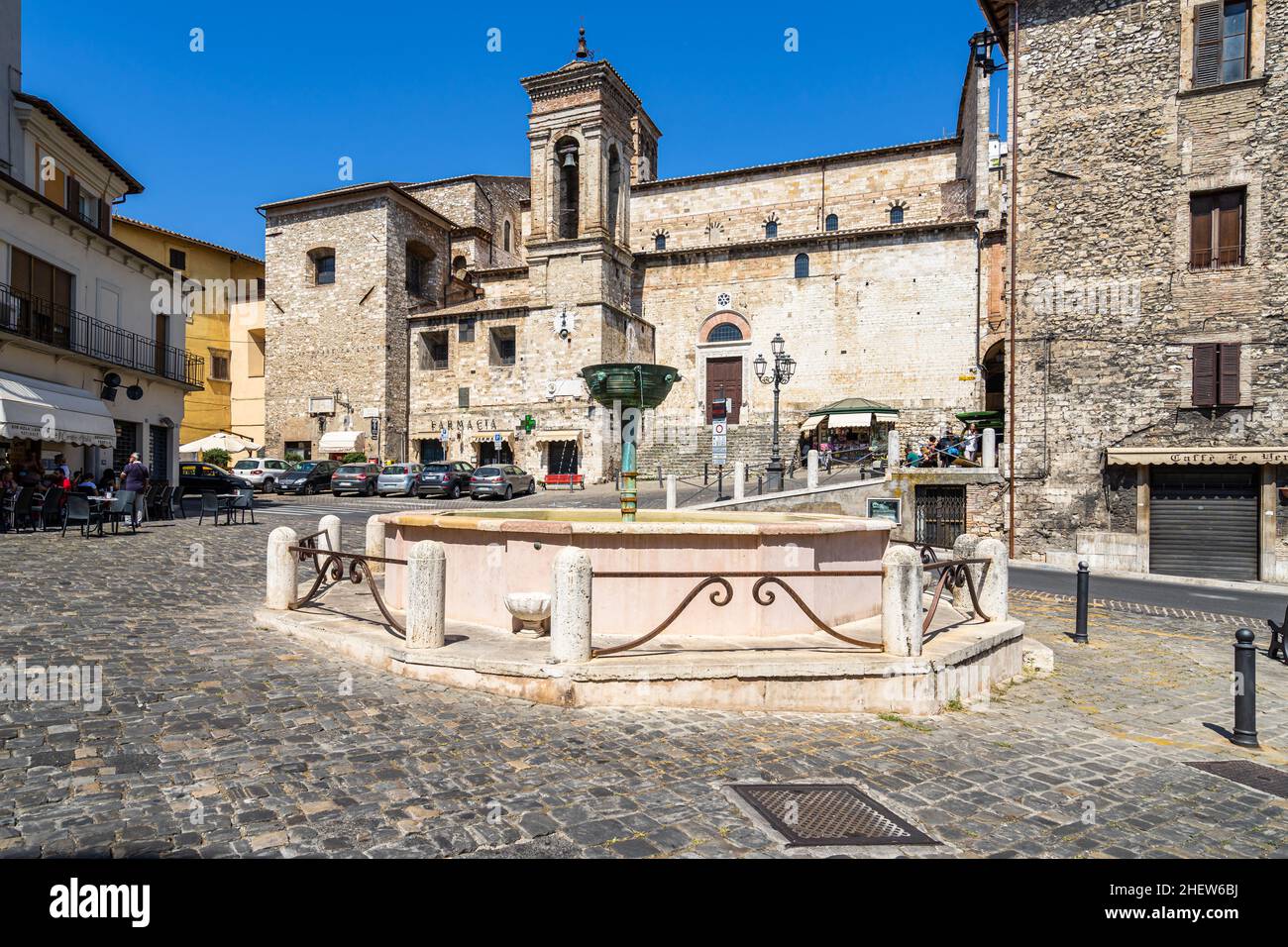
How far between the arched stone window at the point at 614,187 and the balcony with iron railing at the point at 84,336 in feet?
67.5

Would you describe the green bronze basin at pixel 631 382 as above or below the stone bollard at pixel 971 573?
above

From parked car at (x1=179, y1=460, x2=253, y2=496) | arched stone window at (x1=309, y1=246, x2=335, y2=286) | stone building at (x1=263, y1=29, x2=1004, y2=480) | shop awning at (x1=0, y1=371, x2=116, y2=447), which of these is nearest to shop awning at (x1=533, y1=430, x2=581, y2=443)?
stone building at (x1=263, y1=29, x2=1004, y2=480)

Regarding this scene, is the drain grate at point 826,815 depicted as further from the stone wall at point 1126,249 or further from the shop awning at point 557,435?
the shop awning at point 557,435

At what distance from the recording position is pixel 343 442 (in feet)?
119

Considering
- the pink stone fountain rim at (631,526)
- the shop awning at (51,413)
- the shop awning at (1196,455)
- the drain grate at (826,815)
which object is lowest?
the drain grate at (826,815)

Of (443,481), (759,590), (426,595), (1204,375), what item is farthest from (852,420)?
(426,595)

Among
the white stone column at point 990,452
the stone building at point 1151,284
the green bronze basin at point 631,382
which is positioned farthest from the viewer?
the white stone column at point 990,452

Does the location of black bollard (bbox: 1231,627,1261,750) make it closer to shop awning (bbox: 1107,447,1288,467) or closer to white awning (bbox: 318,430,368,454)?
shop awning (bbox: 1107,447,1288,467)

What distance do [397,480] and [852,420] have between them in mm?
19895

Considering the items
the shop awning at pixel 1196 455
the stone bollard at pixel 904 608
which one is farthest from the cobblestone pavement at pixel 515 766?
the shop awning at pixel 1196 455

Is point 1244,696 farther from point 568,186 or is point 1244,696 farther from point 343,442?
point 343,442

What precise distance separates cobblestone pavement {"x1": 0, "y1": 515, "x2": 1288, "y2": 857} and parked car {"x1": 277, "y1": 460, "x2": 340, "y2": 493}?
2516 cm

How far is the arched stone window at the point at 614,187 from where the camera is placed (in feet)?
118

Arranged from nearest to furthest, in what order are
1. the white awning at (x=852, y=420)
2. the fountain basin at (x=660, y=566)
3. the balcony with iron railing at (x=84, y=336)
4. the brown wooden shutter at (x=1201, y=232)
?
the fountain basin at (x=660, y=566) → the balcony with iron railing at (x=84, y=336) → the brown wooden shutter at (x=1201, y=232) → the white awning at (x=852, y=420)
